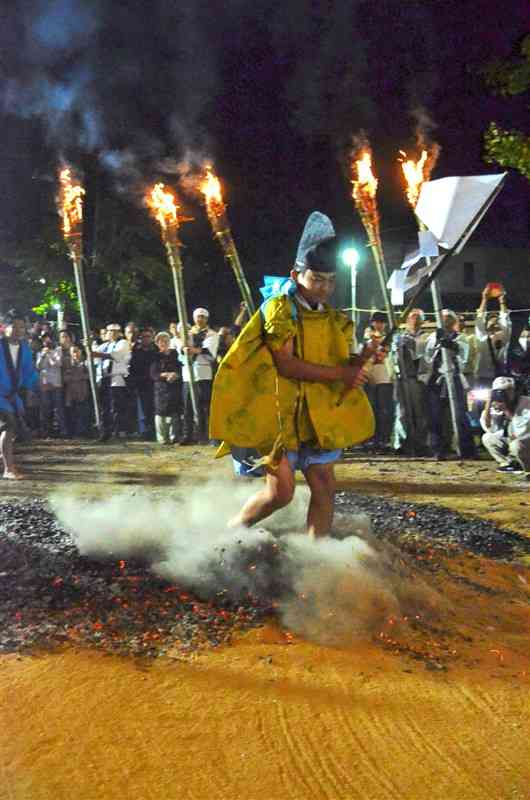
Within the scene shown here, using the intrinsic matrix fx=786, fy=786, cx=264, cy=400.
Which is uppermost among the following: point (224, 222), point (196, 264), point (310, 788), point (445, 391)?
point (196, 264)

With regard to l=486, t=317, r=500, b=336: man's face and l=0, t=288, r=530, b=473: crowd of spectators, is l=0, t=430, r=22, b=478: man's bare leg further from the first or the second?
l=486, t=317, r=500, b=336: man's face

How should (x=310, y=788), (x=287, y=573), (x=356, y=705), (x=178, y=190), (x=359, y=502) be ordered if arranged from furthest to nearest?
(x=178, y=190) < (x=359, y=502) < (x=287, y=573) < (x=356, y=705) < (x=310, y=788)

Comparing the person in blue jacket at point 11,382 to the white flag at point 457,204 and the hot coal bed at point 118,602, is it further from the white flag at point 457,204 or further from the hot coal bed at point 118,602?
the white flag at point 457,204

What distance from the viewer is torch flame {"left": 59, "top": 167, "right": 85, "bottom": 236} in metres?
14.3

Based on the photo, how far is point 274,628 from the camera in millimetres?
4184

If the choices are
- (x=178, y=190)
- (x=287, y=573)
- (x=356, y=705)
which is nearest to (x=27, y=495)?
(x=287, y=573)

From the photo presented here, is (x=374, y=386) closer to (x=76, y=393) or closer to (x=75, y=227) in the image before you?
(x=76, y=393)

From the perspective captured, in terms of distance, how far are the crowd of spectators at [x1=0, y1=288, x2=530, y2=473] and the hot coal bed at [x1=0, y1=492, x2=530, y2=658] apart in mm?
4651

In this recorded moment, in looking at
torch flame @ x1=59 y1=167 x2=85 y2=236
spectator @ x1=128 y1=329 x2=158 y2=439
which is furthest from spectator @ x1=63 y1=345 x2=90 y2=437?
torch flame @ x1=59 y1=167 x2=85 y2=236

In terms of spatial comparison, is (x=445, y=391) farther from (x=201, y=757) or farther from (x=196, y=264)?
(x=196, y=264)

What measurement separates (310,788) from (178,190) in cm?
1854

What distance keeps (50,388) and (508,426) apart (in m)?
9.14

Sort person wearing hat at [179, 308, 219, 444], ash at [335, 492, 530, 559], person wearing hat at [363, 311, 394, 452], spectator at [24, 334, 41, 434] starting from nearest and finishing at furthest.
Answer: ash at [335, 492, 530, 559]
person wearing hat at [363, 311, 394, 452]
person wearing hat at [179, 308, 219, 444]
spectator at [24, 334, 41, 434]

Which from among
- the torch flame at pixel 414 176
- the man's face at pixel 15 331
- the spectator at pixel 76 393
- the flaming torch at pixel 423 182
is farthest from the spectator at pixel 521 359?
the spectator at pixel 76 393
